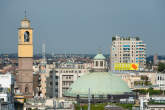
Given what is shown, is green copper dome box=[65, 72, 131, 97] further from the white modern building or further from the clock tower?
the white modern building

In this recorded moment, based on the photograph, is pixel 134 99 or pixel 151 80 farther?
pixel 151 80

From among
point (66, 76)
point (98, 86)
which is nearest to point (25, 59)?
point (66, 76)

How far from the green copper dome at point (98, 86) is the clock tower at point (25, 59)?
1491 centimetres

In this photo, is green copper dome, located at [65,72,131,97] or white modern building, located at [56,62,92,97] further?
white modern building, located at [56,62,92,97]

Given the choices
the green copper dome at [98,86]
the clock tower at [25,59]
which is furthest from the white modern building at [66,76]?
the green copper dome at [98,86]

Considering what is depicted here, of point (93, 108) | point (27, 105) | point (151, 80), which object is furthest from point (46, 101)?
point (151, 80)

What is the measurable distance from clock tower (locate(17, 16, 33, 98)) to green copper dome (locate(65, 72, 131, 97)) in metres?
14.9

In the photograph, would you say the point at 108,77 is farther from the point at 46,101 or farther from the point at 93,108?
the point at 93,108

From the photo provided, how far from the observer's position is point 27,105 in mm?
106250

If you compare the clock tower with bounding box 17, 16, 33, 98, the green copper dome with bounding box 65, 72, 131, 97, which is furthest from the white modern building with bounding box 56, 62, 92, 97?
the green copper dome with bounding box 65, 72, 131, 97

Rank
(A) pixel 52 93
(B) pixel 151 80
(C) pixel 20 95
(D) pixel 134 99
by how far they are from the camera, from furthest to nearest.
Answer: (B) pixel 151 80 < (A) pixel 52 93 < (C) pixel 20 95 < (D) pixel 134 99

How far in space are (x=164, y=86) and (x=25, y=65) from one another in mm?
32143

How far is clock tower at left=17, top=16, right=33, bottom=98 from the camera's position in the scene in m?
129

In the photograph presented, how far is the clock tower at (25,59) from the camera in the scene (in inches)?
5064
